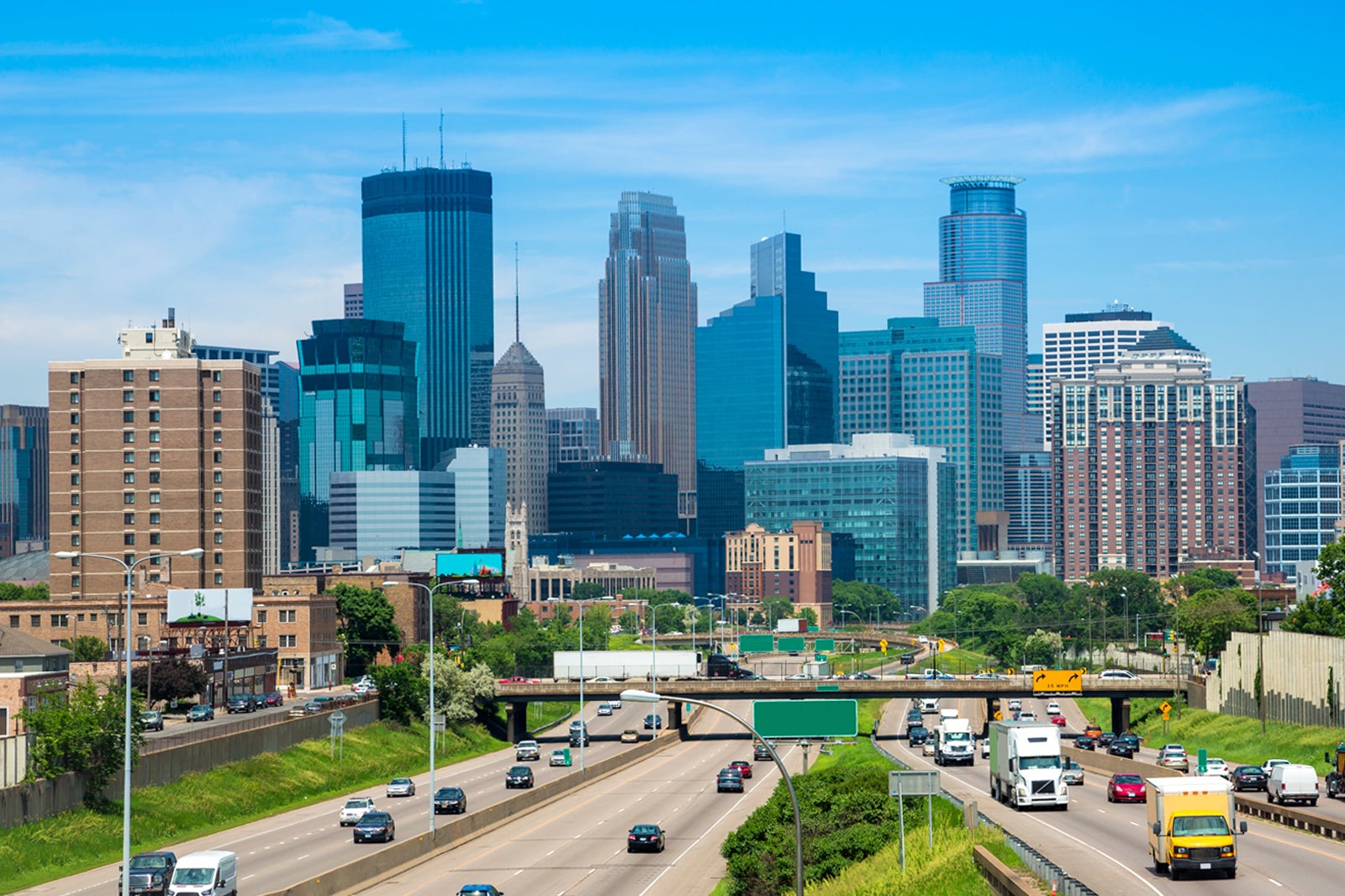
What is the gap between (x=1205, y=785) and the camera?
54844mm

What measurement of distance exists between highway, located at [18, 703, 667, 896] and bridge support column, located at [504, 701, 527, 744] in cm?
2430

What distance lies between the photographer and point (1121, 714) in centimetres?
16625

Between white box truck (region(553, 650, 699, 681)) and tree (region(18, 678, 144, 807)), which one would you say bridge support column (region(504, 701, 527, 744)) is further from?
tree (region(18, 678, 144, 807))

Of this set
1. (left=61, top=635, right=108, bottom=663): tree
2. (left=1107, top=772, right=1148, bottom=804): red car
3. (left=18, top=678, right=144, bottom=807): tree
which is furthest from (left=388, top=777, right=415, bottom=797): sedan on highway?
(left=61, top=635, right=108, bottom=663): tree

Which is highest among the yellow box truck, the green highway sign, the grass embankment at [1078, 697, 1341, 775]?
the yellow box truck

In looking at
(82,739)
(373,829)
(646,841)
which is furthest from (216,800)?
(646,841)

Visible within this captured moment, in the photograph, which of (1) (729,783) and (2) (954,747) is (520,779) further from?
(2) (954,747)

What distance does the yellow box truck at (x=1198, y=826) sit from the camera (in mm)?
54500

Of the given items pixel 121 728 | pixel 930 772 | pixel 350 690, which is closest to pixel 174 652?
pixel 350 690

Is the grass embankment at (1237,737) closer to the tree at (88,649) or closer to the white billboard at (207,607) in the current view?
the white billboard at (207,607)

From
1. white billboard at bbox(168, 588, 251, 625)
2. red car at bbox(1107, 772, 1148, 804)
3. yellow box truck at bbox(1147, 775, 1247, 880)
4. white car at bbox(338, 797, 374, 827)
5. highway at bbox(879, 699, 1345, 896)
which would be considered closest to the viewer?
highway at bbox(879, 699, 1345, 896)

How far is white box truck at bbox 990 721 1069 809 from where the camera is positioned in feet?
272

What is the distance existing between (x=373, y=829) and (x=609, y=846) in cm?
1089

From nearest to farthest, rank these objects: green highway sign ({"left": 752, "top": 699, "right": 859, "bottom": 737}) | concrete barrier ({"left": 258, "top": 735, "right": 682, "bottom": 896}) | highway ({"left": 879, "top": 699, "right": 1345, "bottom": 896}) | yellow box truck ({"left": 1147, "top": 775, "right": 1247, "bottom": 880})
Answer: highway ({"left": 879, "top": 699, "right": 1345, "bottom": 896}) < yellow box truck ({"left": 1147, "top": 775, "right": 1247, "bottom": 880}) < concrete barrier ({"left": 258, "top": 735, "right": 682, "bottom": 896}) < green highway sign ({"left": 752, "top": 699, "right": 859, "bottom": 737})
